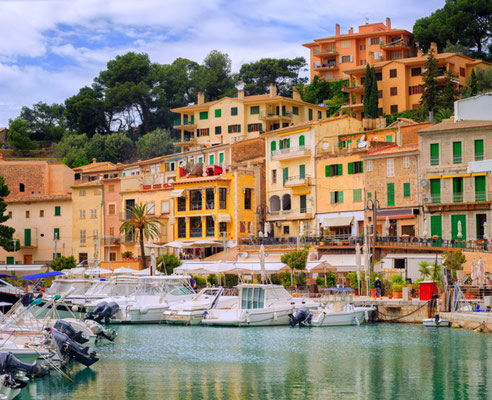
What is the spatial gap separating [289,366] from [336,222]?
32245 millimetres

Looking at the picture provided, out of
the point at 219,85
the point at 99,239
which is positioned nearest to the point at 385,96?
the point at 219,85

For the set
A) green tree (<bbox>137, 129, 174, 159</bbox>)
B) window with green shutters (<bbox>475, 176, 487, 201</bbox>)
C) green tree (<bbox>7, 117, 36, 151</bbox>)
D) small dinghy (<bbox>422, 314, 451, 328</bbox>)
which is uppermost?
green tree (<bbox>7, 117, 36, 151</bbox>)

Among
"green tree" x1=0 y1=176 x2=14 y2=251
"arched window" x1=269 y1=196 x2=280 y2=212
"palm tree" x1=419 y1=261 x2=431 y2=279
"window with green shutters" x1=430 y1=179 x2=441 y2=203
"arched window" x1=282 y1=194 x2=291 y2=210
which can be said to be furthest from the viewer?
"arched window" x1=269 y1=196 x2=280 y2=212

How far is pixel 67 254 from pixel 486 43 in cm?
4732

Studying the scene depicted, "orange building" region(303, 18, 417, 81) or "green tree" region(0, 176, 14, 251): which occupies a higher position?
"orange building" region(303, 18, 417, 81)

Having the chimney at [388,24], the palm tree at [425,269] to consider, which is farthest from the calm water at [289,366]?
the chimney at [388,24]

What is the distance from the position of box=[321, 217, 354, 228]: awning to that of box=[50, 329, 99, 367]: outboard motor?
3393 centimetres

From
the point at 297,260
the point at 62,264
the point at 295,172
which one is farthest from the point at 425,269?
the point at 62,264

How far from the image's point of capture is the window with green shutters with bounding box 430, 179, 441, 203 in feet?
176

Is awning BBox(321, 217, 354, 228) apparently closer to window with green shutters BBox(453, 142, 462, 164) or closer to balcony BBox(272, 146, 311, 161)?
balcony BBox(272, 146, 311, 161)

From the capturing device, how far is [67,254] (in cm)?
7406

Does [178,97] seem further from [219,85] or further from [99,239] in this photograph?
[99,239]

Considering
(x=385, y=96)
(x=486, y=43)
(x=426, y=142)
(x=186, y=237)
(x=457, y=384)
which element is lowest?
(x=457, y=384)

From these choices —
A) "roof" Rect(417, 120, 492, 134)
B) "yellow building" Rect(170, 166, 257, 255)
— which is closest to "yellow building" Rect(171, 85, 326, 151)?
"yellow building" Rect(170, 166, 257, 255)
